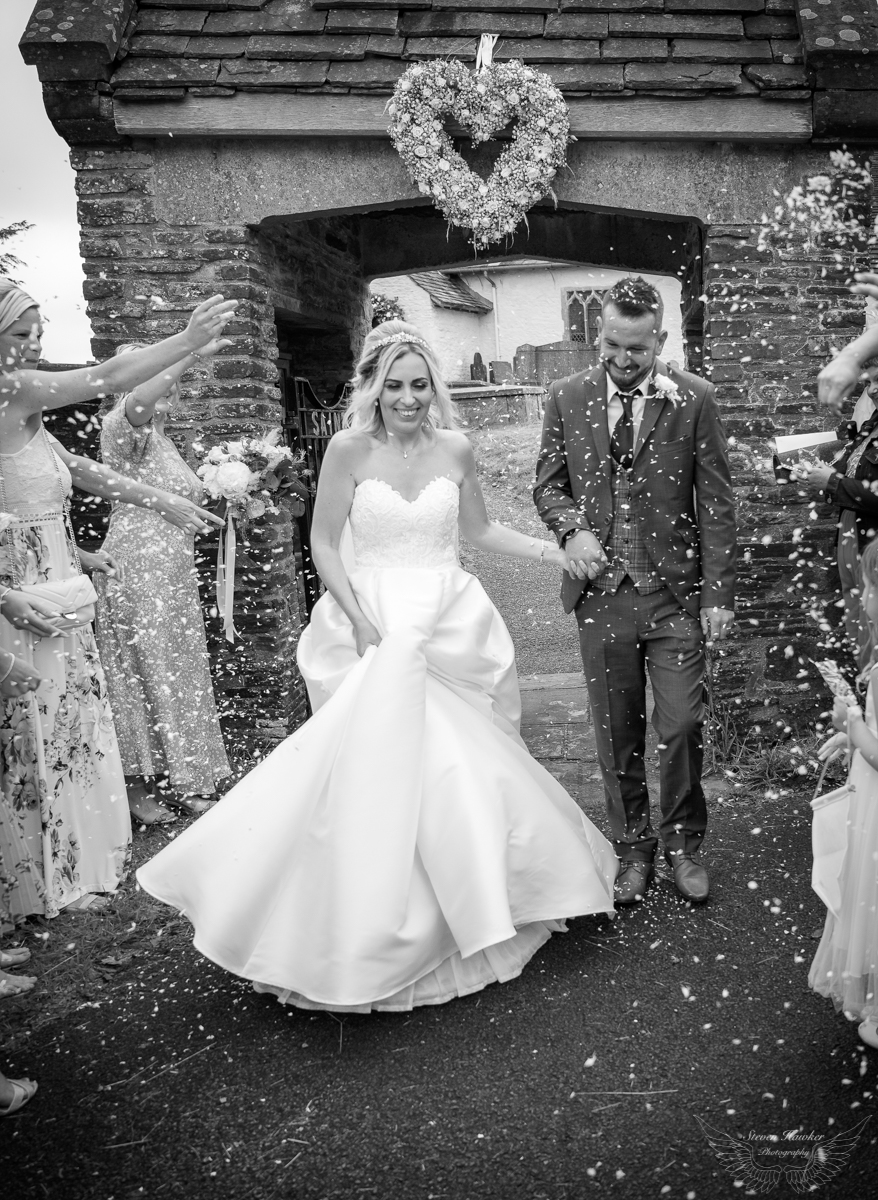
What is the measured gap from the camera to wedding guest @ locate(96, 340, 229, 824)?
514cm

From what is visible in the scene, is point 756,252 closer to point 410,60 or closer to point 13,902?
point 410,60

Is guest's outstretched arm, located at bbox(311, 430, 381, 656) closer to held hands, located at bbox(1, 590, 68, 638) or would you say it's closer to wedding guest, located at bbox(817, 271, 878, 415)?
held hands, located at bbox(1, 590, 68, 638)

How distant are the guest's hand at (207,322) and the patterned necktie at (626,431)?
153 cm

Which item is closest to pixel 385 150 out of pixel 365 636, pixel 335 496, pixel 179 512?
pixel 179 512

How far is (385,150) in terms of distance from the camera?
18.7 feet

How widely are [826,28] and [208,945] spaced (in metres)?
5.47

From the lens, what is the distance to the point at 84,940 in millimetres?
4016

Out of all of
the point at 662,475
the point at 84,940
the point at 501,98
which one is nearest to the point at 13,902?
the point at 84,940

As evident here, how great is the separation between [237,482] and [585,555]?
2336 mm

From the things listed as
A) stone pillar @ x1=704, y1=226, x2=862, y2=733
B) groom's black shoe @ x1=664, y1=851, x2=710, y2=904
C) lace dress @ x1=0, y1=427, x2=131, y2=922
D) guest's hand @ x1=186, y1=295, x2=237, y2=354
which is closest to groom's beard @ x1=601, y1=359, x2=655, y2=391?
guest's hand @ x1=186, y1=295, x2=237, y2=354

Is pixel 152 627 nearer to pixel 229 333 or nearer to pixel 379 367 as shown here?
pixel 229 333

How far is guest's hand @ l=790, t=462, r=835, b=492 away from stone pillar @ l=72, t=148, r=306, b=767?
2932 mm

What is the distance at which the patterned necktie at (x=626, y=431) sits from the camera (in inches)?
157

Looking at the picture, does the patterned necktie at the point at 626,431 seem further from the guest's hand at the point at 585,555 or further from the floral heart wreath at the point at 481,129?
the floral heart wreath at the point at 481,129
